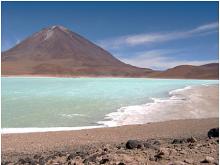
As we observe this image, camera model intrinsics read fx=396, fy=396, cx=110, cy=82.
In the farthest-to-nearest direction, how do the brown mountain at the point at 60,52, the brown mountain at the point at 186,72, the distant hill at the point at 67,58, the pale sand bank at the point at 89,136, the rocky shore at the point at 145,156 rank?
the brown mountain at the point at 60,52 < the distant hill at the point at 67,58 < the brown mountain at the point at 186,72 < the pale sand bank at the point at 89,136 < the rocky shore at the point at 145,156

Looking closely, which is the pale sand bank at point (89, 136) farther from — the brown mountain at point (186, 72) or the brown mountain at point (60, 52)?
the brown mountain at point (60, 52)

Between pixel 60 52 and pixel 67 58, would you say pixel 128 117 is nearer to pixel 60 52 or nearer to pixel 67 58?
pixel 67 58

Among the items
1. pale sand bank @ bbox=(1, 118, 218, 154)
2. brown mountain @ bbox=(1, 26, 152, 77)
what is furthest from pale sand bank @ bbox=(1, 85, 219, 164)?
brown mountain @ bbox=(1, 26, 152, 77)

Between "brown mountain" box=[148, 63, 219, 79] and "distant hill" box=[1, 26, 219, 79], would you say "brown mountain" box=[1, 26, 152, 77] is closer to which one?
"distant hill" box=[1, 26, 219, 79]

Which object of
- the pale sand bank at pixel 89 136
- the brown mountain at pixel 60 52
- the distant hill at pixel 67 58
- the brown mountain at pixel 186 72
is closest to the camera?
the pale sand bank at pixel 89 136

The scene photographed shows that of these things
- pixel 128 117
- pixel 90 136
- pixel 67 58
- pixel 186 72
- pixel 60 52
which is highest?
pixel 60 52

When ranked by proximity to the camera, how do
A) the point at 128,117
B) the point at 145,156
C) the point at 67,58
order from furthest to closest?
the point at 67,58 → the point at 128,117 → the point at 145,156

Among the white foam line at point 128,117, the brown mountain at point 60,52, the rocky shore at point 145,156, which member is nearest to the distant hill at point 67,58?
the brown mountain at point 60,52

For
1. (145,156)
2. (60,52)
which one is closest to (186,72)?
(60,52)

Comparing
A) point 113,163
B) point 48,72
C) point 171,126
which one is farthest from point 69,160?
point 48,72

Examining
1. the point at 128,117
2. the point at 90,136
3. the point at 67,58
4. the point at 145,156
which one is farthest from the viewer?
the point at 67,58

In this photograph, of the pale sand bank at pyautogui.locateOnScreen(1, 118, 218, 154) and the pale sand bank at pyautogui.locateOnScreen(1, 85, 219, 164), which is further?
the pale sand bank at pyautogui.locateOnScreen(1, 118, 218, 154)

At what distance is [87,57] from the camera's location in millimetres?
132625

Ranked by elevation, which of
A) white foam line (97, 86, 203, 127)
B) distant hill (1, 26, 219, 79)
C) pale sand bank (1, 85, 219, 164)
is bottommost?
pale sand bank (1, 85, 219, 164)
